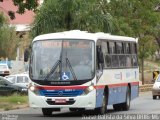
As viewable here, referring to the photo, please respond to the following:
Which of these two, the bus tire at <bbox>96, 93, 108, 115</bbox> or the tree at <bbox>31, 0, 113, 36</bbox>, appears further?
the tree at <bbox>31, 0, 113, 36</bbox>

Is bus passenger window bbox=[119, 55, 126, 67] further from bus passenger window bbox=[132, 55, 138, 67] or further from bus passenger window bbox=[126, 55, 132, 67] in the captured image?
bus passenger window bbox=[132, 55, 138, 67]

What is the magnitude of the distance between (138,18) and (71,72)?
1278 inches

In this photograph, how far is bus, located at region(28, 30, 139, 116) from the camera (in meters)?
21.9

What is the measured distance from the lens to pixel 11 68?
3088 inches

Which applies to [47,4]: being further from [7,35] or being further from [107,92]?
[7,35]

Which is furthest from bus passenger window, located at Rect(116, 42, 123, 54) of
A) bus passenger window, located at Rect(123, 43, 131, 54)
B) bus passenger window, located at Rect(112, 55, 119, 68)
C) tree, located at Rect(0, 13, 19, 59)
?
tree, located at Rect(0, 13, 19, 59)

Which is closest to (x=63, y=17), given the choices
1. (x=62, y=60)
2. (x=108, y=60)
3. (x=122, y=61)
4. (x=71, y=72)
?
(x=122, y=61)

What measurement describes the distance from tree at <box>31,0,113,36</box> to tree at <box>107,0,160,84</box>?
936 cm

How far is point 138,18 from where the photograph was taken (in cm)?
5391

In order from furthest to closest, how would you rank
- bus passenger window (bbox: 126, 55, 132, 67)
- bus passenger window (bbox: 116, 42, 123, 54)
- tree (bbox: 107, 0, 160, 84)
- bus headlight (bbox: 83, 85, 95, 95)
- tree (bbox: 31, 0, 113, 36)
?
tree (bbox: 107, 0, 160, 84) < tree (bbox: 31, 0, 113, 36) < bus passenger window (bbox: 126, 55, 132, 67) < bus passenger window (bbox: 116, 42, 123, 54) < bus headlight (bbox: 83, 85, 95, 95)

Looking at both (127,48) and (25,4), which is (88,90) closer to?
(127,48)

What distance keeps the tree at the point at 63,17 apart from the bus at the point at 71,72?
49.4 ft

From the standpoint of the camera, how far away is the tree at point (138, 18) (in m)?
51.0

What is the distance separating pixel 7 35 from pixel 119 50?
6243 centimetres
